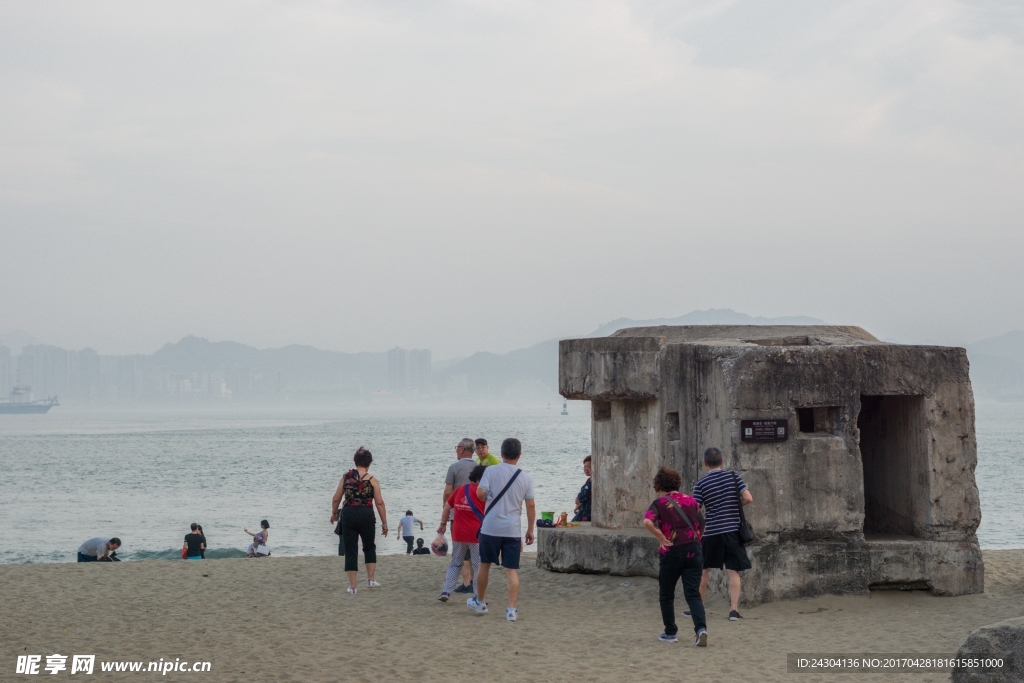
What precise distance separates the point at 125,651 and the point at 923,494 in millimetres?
6900

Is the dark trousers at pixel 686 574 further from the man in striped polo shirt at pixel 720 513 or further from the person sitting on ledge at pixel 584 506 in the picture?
the person sitting on ledge at pixel 584 506

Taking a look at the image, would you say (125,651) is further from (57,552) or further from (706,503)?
(57,552)

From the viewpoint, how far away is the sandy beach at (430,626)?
725cm

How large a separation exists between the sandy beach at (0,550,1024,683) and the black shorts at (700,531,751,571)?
19.1 inches

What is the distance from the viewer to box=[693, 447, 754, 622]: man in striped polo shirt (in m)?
8.53

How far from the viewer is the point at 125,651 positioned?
25.4ft

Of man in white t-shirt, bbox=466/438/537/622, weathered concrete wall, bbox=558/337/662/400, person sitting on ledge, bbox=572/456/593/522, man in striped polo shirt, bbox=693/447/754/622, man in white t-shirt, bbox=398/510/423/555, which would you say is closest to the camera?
man in striped polo shirt, bbox=693/447/754/622

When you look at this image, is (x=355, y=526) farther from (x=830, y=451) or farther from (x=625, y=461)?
(x=830, y=451)

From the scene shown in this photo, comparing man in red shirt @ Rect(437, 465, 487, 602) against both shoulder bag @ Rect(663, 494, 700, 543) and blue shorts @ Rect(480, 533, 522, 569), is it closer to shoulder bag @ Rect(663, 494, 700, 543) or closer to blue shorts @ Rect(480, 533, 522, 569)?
blue shorts @ Rect(480, 533, 522, 569)

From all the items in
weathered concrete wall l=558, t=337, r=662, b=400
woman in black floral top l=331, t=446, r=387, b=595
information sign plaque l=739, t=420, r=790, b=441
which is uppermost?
weathered concrete wall l=558, t=337, r=662, b=400

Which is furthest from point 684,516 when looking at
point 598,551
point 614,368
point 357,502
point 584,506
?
point 584,506

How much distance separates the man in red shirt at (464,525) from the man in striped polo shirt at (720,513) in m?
1.97

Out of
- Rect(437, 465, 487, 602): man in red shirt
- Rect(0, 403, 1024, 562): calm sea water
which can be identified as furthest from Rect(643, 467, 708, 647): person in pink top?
Rect(0, 403, 1024, 562): calm sea water

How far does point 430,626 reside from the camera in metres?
8.73
